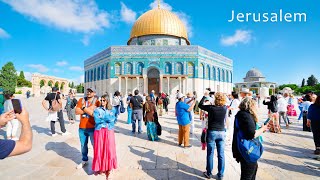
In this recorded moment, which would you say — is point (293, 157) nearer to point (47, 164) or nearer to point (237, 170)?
point (237, 170)

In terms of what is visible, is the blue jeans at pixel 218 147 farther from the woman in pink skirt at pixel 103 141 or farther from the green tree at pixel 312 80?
the green tree at pixel 312 80

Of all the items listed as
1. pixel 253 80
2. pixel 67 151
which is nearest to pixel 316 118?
pixel 67 151

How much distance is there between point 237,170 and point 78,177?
3207mm

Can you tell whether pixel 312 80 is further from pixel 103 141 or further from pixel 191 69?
pixel 103 141

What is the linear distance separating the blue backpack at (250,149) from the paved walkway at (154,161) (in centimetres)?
130

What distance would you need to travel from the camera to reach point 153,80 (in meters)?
29.0

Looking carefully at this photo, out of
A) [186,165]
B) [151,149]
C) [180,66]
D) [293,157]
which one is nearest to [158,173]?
[186,165]

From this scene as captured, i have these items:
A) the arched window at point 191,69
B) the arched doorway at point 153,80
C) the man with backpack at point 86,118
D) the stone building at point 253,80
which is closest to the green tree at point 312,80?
the stone building at point 253,80

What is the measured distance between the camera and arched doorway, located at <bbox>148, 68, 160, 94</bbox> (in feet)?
94.2

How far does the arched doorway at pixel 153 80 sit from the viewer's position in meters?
28.7

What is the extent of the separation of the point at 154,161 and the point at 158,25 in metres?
29.1

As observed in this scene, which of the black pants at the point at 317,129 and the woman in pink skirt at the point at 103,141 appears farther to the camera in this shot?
the black pants at the point at 317,129

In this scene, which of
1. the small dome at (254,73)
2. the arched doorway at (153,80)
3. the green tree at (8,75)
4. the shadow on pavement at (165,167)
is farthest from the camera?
the small dome at (254,73)

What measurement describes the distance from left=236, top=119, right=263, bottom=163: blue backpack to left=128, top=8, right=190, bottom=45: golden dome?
A: 97.5ft
